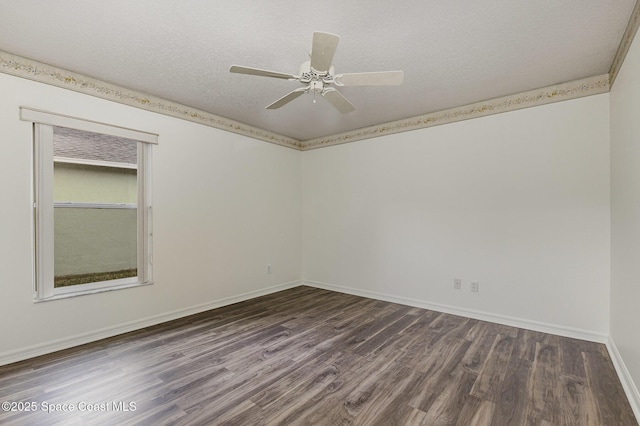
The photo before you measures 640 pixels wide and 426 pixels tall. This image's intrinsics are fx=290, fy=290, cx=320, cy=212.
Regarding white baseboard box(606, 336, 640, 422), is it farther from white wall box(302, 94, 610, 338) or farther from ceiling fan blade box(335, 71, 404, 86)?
ceiling fan blade box(335, 71, 404, 86)

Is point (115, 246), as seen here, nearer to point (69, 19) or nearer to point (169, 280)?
point (169, 280)

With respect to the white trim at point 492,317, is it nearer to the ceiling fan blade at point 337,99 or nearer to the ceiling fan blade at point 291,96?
the ceiling fan blade at point 337,99

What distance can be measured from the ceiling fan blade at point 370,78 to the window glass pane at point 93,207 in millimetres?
2520

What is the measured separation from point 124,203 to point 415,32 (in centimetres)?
324

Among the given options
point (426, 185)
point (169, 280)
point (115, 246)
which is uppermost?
point (426, 185)

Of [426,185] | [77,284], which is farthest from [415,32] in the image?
[77,284]

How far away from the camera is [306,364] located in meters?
2.38

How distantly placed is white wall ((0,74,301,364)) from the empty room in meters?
0.02

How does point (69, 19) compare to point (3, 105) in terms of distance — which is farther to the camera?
point (3, 105)

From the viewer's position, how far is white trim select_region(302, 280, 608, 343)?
2.83m

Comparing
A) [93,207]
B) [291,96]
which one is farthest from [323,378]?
[93,207]

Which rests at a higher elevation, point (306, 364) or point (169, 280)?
point (169, 280)

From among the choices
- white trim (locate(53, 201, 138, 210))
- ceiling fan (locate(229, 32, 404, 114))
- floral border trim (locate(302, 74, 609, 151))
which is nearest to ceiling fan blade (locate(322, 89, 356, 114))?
ceiling fan (locate(229, 32, 404, 114))

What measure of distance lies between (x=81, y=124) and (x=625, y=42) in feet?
15.0
